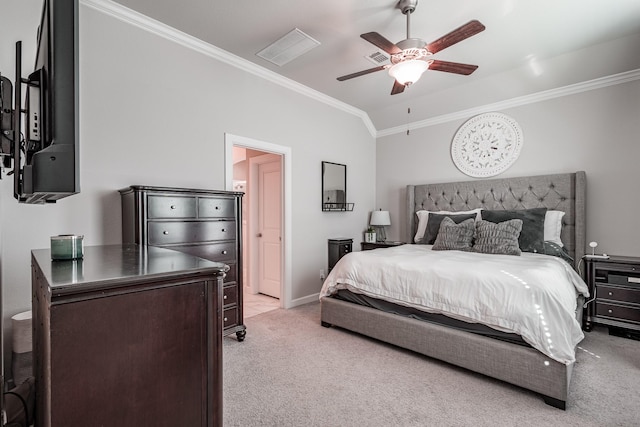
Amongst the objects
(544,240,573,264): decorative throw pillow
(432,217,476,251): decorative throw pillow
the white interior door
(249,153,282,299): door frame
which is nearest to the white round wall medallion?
(432,217,476,251): decorative throw pillow

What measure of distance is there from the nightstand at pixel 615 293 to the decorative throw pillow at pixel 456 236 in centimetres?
110

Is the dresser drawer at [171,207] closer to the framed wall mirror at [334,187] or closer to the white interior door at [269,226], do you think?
the white interior door at [269,226]

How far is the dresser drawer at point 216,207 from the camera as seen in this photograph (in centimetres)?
270

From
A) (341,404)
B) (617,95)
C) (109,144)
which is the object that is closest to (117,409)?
(341,404)

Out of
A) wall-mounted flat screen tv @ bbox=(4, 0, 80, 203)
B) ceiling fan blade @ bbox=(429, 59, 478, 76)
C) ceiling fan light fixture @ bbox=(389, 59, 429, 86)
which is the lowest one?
wall-mounted flat screen tv @ bbox=(4, 0, 80, 203)

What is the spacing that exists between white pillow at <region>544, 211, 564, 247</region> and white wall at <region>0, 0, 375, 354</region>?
2.85 meters

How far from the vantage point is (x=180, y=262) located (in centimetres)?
107

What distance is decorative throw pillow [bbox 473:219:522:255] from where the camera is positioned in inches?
124

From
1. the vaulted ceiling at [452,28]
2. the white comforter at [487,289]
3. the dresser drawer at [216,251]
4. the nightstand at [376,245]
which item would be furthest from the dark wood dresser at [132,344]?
the nightstand at [376,245]

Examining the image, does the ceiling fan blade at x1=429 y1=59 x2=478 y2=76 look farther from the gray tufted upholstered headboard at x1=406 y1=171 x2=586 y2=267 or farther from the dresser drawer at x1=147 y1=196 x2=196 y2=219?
the dresser drawer at x1=147 y1=196 x2=196 y2=219

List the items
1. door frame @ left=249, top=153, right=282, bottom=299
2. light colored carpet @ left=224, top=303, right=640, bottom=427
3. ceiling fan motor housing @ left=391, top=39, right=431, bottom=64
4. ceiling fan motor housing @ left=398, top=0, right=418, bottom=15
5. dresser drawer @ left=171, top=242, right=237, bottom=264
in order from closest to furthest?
light colored carpet @ left=224, top=303, right=640, bottom=427 → ceiling fan motor housing @ left=391, top=39, right=431, bottom=64 → ceiling fan motor housing @ left=398, top=0, right=418, bottom=15 → dresser drawer @ left=171, top=242, right=237, bottom=264 → door frame @ left=249, top=153, right=282, bottom=299

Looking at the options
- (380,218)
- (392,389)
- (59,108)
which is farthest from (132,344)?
(380,218)

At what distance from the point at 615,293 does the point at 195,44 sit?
15.4 feet

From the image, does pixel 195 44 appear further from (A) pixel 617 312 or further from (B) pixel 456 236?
(A) pixel 617 312
